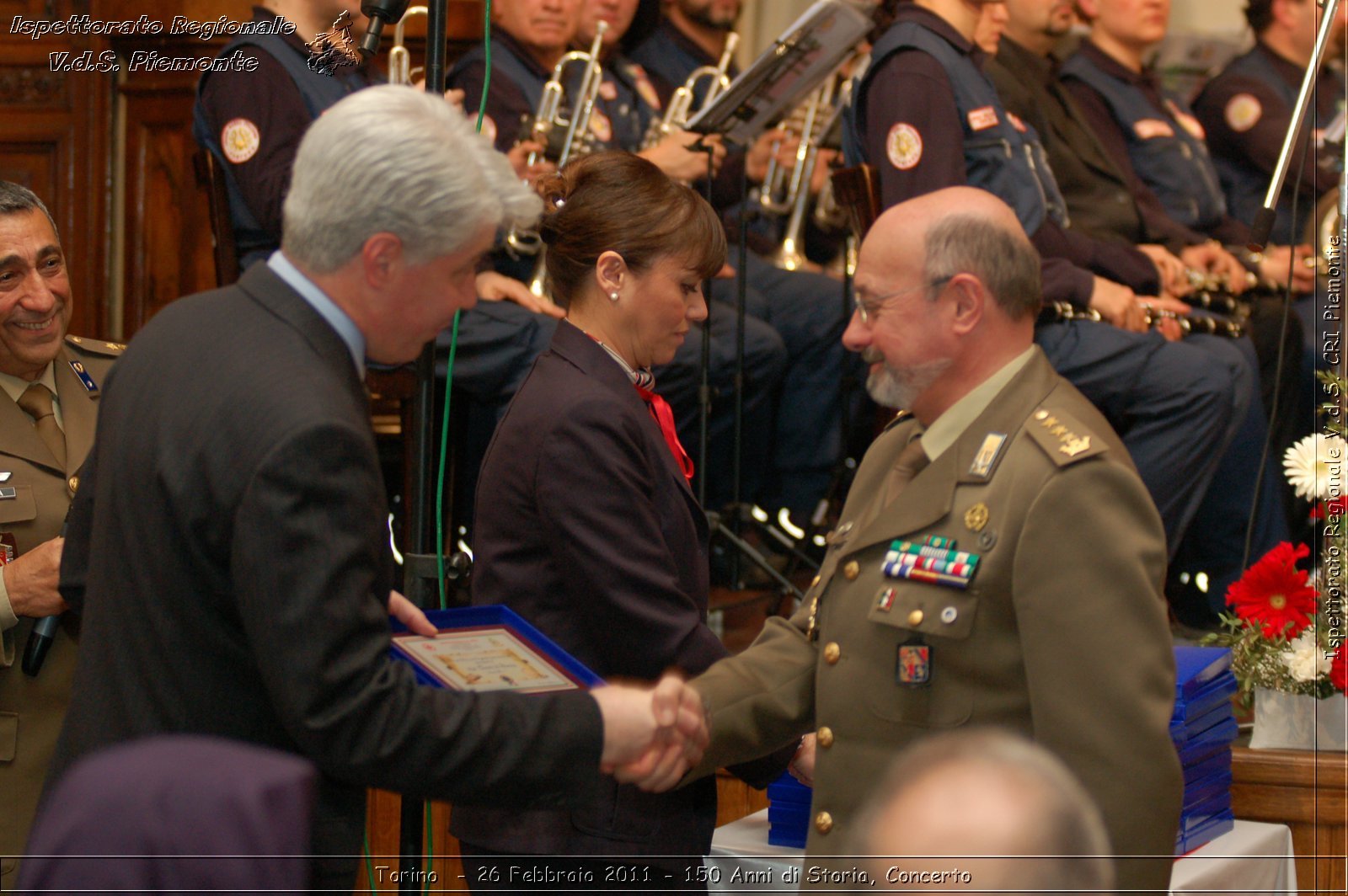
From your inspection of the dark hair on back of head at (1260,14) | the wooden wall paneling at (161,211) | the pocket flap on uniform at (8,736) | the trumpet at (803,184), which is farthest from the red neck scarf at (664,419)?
the dark hair on back of head at (1260,14)

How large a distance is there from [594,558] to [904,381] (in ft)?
1.58

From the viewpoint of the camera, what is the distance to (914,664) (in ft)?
6.07

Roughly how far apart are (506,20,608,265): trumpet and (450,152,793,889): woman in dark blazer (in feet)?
6.07

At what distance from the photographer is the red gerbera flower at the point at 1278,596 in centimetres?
289

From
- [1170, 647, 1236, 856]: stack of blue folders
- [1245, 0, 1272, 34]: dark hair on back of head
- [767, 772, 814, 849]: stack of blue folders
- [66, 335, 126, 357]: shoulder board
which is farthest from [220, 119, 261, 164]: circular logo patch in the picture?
[1245, 0, 1272, 34]: dark hair on back of head

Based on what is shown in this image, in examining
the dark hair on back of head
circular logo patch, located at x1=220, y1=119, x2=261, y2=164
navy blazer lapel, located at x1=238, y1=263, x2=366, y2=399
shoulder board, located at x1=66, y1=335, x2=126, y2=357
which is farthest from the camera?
the dark hair on back of head

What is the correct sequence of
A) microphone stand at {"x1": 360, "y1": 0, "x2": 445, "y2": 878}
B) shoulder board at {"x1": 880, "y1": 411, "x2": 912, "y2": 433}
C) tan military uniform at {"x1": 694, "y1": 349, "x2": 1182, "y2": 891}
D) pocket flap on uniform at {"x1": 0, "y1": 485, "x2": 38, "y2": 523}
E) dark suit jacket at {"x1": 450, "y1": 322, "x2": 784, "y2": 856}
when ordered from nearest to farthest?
tan military uniform at {"x1": 694, "y1": 349, "x2": 1182, "y2": 891}, dark suit jacket at {"x1": 450, "y1": 322, "x2": 784, "y2": 856}, shoulder board at {"x1": 880, "y1": 411, "x2": 912, "y2": 433}, microphone stand at {"x1": 360, "y1": 0, "x2": 445, "y2": 878}, pocket flap on uniform at {"x1": 0, "y1": 485, "x2": 38, "y2": 523}

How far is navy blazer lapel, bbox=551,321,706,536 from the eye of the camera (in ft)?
7.32

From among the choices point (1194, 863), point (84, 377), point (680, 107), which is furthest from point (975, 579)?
point (680, 107)

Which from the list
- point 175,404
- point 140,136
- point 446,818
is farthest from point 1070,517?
point 140,136

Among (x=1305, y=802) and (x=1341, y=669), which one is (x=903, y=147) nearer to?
(x=1341, y=669)

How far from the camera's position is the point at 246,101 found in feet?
12.3

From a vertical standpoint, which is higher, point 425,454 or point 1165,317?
point 1165,317

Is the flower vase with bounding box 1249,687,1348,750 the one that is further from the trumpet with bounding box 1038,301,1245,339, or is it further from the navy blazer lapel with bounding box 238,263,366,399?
the navy blazer lapel with bounding box 238,263,366,399
